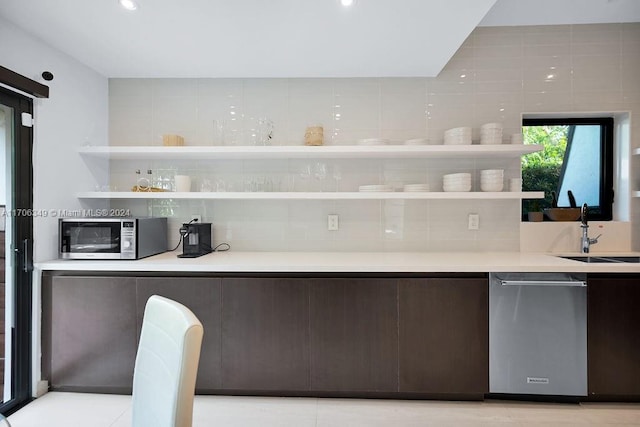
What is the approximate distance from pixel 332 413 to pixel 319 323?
50 centimetres

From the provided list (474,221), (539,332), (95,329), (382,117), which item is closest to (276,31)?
(382,117)

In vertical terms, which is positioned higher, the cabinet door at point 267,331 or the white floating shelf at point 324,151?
the white floating shelf at point 324,151

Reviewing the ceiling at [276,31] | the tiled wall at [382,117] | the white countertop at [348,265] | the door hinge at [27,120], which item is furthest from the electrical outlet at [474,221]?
the door hinge at [27,120]

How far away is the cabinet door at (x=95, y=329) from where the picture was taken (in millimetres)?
2211

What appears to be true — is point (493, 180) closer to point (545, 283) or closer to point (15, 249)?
point (545, 283)

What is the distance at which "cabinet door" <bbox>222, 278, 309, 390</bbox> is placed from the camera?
2.17 m

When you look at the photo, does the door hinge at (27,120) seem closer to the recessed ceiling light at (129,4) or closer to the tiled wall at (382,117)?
the tiled wall at (382,117)

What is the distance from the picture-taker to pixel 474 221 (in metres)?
2.76

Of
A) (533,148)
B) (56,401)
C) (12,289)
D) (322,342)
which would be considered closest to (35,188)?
(12,289)

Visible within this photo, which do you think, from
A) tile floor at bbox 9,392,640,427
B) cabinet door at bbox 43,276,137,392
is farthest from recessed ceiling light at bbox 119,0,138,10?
tile floor at bbox 9,392,640,427

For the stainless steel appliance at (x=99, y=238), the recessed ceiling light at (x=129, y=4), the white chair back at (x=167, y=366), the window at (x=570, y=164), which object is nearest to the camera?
the white chair back at (x=167, y=366)

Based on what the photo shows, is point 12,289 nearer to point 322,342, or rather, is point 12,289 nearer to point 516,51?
point 322,342

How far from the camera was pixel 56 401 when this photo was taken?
217 cm

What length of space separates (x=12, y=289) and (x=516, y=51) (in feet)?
12.4
